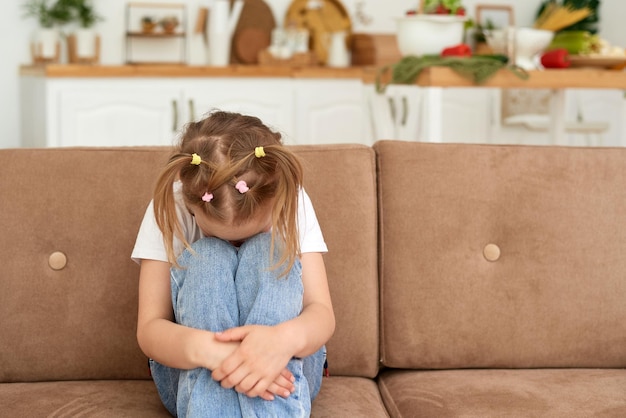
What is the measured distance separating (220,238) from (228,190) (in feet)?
0.38

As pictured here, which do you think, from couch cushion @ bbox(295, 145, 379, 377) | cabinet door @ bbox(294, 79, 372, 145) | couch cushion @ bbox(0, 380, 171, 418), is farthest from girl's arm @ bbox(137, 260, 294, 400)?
cabinet door @ bbox(294, 79, 372, 145)

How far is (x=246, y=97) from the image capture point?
15.4 feet

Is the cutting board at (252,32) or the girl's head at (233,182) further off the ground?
the cutting board at (252,32)

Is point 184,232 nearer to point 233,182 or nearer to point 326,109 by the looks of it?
point 233,182

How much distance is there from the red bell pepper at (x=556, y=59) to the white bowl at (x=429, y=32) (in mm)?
337

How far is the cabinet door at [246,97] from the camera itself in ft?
15.2

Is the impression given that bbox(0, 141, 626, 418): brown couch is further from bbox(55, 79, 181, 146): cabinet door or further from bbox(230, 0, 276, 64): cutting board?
bbox(230, 0, 276, 64): cutting board

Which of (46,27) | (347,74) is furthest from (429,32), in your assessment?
(46,27)

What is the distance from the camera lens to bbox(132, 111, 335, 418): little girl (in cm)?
144

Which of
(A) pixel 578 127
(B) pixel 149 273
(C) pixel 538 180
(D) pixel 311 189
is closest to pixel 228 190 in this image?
(B) pixel 149 273

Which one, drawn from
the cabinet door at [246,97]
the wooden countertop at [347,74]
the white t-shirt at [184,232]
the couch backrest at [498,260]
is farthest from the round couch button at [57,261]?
the cabinet door at [246,97]

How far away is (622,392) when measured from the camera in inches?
66.9

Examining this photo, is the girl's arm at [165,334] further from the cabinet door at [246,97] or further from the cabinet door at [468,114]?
the cabinet door at [468,114]

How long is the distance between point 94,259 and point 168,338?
366 mm
